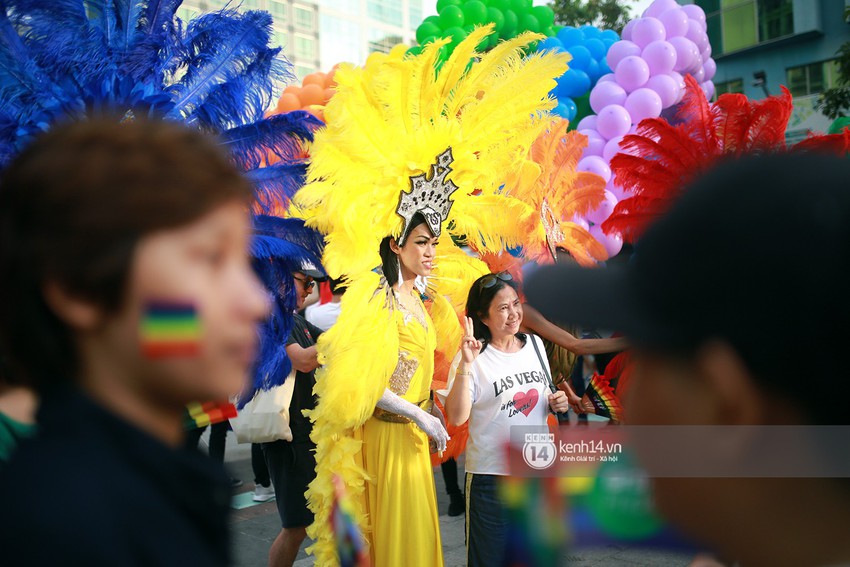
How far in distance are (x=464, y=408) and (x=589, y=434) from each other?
1941 millimetres

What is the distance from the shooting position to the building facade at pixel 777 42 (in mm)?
20266

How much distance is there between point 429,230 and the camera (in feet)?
11.1

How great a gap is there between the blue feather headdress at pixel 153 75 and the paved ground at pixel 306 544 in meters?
1.73

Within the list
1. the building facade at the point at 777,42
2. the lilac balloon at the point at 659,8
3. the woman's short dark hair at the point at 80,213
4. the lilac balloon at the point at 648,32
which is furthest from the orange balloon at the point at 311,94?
the building facade at the point at 777,42

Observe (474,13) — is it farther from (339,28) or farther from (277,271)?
(339,28)

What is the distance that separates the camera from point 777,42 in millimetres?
21141

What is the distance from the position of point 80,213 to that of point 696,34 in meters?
9.64

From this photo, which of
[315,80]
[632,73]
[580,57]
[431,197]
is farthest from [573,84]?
[431,197]

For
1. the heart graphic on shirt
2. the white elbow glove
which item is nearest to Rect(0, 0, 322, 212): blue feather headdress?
the white elbow glove

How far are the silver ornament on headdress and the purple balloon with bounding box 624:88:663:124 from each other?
5.12 metres

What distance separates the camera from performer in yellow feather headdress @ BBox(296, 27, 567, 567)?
3.04m

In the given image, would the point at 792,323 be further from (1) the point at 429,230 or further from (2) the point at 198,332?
(1) the point at 429,230

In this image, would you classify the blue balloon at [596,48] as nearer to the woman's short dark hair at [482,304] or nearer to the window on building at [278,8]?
the woman's short dark hair at [482,304]

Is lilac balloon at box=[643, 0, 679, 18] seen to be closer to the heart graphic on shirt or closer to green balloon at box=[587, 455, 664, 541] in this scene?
the heart graphic on shirt
